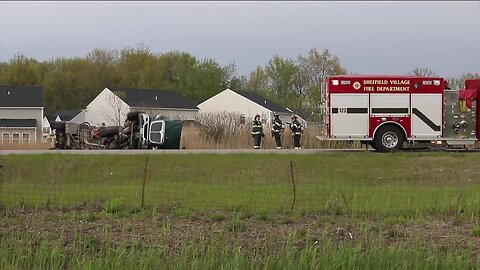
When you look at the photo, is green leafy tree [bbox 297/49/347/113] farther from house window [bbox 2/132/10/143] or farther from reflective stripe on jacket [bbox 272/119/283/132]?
reflective stripe on jacket [bbox 272/119/283/132]

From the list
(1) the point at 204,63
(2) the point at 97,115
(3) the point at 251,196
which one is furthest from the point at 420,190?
(1) the point at 204,63

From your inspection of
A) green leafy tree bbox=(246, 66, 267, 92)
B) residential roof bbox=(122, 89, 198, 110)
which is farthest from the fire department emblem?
green leafy tree bbox=(246, 66, 267, 92)

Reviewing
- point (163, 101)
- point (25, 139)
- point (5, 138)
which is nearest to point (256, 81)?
point (163, 101)

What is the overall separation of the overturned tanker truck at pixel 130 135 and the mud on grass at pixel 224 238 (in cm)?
1895

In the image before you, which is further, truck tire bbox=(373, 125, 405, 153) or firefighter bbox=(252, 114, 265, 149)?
firefighter bbox=(252, 114, 265, 149)

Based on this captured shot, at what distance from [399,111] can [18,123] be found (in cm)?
4688

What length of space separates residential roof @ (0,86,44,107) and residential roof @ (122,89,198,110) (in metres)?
8.09

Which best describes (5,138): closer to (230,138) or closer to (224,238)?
(230,138)

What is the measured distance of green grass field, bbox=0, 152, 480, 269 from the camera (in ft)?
23.7

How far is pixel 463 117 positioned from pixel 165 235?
1842cm

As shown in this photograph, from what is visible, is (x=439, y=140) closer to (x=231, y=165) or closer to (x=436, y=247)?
(x=231, y=165)

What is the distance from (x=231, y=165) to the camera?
844 inches

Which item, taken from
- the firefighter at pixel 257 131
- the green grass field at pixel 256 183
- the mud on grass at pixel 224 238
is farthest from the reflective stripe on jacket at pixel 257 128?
the mud on grass at pixel 224 238

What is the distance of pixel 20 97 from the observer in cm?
6378
